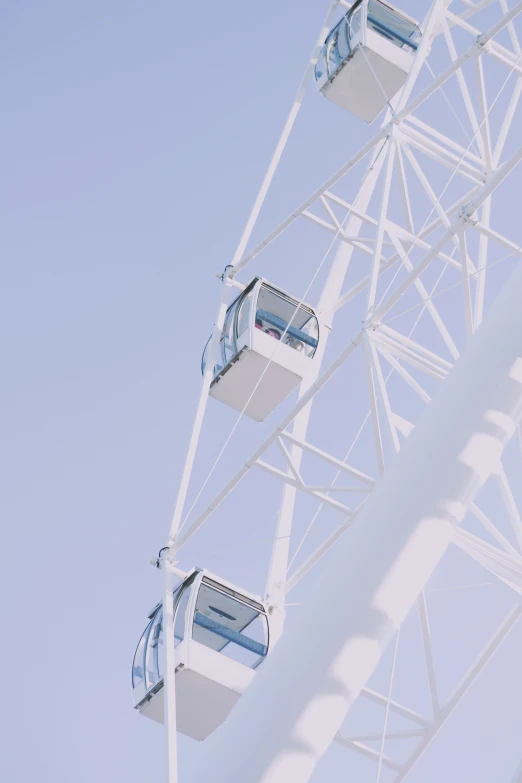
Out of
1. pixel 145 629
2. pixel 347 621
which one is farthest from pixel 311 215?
pixel 347 621

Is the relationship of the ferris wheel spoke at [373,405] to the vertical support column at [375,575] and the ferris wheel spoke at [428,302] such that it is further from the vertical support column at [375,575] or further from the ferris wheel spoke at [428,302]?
the vertical support column at [375,575]

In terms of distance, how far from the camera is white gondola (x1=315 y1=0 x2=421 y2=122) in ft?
57.5

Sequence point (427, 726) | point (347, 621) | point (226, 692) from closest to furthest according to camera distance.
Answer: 1. point (347, 621)
2. point (427, 726)
3. point (226, 692)

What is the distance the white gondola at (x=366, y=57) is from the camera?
17531 millimetres

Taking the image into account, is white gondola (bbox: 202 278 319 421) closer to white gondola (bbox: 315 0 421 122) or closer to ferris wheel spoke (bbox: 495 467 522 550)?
white gondola (bbox: 315 0 421 122)

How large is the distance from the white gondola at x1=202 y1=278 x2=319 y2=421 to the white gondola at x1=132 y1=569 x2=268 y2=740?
2.85 metres

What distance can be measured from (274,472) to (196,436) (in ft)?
5.11

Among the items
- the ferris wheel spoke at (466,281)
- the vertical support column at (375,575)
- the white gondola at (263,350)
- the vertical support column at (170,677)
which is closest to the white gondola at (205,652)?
the vertical support column at (170,677)

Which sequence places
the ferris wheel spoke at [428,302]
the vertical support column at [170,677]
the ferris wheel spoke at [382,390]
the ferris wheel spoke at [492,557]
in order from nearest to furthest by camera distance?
the ferris wheel spoke at [492,557] → the ferris wheel spoke at [382,390] → the vertical support column at [170,677] → the ferris wheel spoke at [428,302]

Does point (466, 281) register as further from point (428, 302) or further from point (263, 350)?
point (263, 350)

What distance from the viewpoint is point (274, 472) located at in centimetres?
1302

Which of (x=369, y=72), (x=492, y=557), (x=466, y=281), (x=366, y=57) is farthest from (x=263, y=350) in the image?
(x=492, y=557)

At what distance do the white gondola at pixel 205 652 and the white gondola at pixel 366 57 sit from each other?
25.4 feet

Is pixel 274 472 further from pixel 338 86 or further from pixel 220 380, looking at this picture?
pixel 338 86
